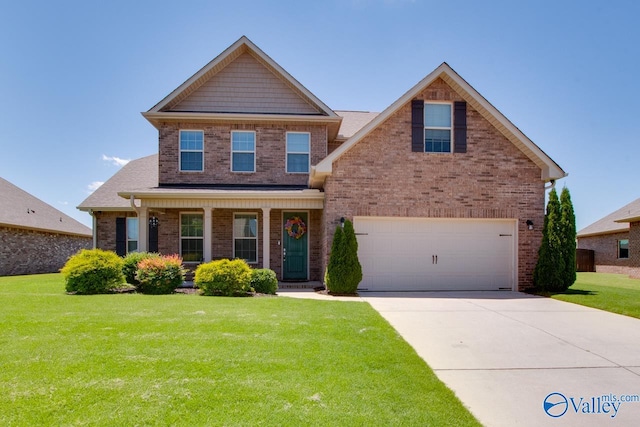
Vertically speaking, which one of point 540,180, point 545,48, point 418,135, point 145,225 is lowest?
point 145,225

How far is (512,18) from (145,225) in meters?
13.3

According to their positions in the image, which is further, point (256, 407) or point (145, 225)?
point (145, 225)

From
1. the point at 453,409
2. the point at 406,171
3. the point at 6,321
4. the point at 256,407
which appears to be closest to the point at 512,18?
the point at 406,171

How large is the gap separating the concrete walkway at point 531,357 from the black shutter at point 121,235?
1228 centimetres

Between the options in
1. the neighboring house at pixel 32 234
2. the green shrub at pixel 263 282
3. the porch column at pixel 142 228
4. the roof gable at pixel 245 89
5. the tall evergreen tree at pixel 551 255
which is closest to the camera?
the green shrub at pixel 263 282

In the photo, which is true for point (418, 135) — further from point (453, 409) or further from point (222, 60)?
point (453, 409)

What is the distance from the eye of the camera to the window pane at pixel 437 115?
12.1m

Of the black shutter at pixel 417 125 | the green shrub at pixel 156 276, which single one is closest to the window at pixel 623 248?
the black shutter at pixel 417 125

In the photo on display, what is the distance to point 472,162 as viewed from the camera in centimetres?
1204

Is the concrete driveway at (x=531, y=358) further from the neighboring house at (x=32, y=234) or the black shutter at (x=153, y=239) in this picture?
the neighboring house at (x=32, y=234)

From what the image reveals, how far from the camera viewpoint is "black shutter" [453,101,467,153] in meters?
12.1

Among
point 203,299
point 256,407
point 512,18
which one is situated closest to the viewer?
point 256,407

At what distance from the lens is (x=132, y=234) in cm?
1669

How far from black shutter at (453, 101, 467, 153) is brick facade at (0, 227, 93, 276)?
2011 centimetres
